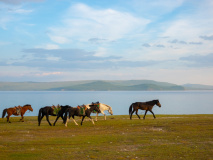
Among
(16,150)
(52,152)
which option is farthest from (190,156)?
(16,150)

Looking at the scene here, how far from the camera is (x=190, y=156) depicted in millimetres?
11562

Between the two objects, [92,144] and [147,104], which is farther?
[147,104]

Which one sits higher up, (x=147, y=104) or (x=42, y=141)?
(x=147, y=104)

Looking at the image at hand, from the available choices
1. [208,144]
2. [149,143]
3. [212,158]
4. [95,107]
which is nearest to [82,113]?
[95,107]

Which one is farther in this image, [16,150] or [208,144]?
[208,144]

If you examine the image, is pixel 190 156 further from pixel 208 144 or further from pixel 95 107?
pixel 95 107

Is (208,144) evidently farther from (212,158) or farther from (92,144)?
(92,144)

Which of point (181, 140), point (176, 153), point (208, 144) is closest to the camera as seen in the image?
point (176, 153)

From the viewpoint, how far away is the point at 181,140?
15445 mm

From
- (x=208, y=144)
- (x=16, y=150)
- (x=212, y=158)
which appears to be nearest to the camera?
(x=212, y=158)

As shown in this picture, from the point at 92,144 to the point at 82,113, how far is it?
937cm

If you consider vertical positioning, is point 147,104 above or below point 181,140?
above

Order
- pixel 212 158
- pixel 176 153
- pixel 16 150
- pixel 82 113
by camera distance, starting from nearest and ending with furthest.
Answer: pixel 212 158 < pixel 176 153 < pixel 16 150 < pixel 82 113

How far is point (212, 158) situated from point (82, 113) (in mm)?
14122
